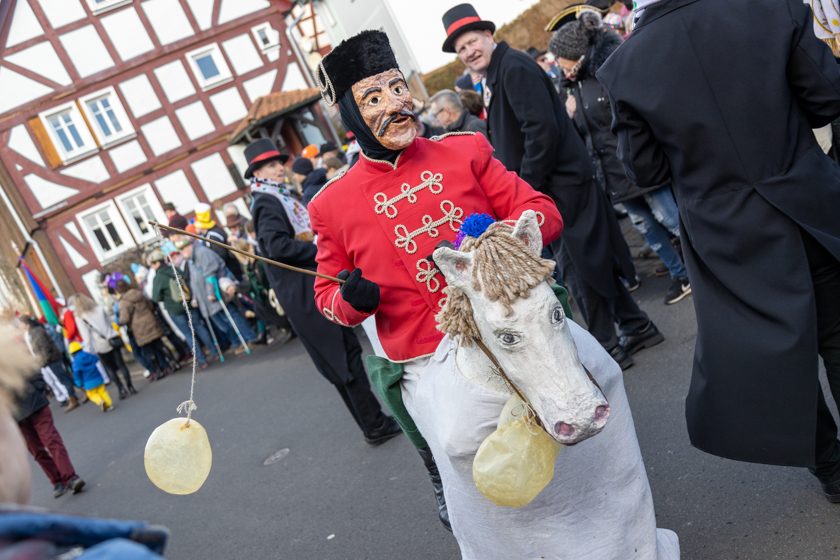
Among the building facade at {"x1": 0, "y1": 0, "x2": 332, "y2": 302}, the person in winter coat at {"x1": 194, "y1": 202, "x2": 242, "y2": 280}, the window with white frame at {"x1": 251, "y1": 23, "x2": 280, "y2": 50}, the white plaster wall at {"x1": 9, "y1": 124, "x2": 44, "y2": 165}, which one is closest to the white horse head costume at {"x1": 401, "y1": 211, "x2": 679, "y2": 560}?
the person in winter coat at {"x1": 194, "y1": 202, "x2": 242, "y2": 280}

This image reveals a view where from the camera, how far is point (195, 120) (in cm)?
2655

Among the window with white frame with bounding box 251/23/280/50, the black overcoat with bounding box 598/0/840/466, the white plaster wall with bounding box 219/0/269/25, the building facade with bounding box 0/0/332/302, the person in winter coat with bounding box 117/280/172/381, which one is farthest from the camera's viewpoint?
the window with white frame with bounding box 251/23/280/50

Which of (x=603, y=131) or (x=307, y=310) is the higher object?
(x=603, y=131)

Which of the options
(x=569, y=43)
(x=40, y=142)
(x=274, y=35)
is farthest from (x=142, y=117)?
(x=569, y=43)

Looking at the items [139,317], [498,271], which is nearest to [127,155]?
[139,317]

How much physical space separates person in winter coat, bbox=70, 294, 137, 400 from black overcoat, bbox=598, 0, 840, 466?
1209 centimetres

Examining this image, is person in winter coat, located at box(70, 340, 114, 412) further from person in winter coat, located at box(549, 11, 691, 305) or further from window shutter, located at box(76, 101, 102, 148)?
window shutter, located at box(76, 101, 102, 148)

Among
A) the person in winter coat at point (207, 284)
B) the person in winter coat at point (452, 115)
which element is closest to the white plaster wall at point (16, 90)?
the person in winter coat at point (207, 284)

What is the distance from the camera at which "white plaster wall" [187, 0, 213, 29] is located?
1033 inches

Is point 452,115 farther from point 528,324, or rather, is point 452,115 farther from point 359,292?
point 528,324

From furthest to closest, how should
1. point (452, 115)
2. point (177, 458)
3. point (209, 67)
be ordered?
point (209, 67) < point (452, 115) < point (177, 458)

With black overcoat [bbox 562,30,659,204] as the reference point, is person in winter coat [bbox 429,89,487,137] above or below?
above

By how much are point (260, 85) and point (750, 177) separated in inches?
1029

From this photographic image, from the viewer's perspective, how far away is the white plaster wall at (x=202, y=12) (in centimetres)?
2623
